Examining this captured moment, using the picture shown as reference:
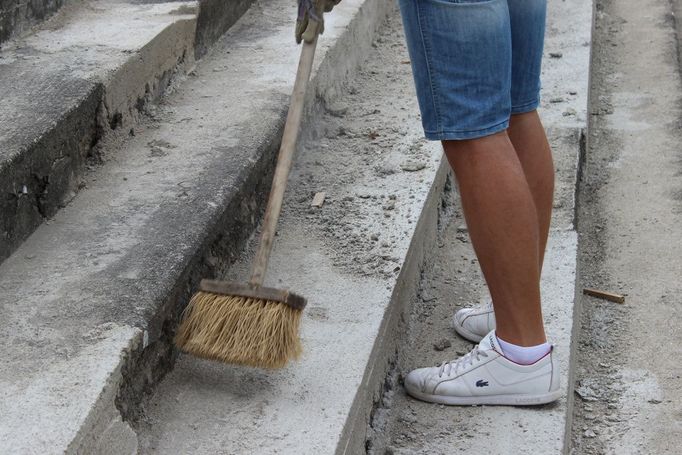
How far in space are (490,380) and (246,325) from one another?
2.16ft

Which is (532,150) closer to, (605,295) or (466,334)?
(466,334)

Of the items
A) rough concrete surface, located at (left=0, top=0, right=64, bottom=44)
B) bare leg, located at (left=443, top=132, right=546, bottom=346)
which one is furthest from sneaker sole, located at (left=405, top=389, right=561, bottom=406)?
rough concrete surface, located at (left=0, top=0, right=64, bottom=44)

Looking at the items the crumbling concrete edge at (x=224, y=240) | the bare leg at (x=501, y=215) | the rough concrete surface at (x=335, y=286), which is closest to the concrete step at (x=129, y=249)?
the crumbling concrete edge at (x=224, y=240)

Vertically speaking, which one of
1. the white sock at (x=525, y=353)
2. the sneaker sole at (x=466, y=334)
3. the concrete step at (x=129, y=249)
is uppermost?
the concrete step at (x=129, y=249)

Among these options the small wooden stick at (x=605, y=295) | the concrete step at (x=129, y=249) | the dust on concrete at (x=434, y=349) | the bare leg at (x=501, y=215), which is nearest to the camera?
the concrete step at (x=129, y=249)

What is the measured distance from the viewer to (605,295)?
10.8 feet

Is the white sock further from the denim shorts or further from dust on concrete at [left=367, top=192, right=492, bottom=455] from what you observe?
the denim shorts

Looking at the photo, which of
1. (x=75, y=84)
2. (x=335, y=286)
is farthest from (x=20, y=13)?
(x=335, y=286)

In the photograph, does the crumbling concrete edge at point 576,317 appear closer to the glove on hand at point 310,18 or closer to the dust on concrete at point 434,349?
the dust on concrete at point 434,349

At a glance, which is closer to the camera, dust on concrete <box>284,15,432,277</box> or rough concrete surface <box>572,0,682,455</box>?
rough concrete surface <box>572,0,682,455</box>

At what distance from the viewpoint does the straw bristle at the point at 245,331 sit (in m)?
2.19

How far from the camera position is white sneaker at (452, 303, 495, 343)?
9.02 feet

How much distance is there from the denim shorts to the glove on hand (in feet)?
0.86

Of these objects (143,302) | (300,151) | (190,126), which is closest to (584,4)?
(300,151)
